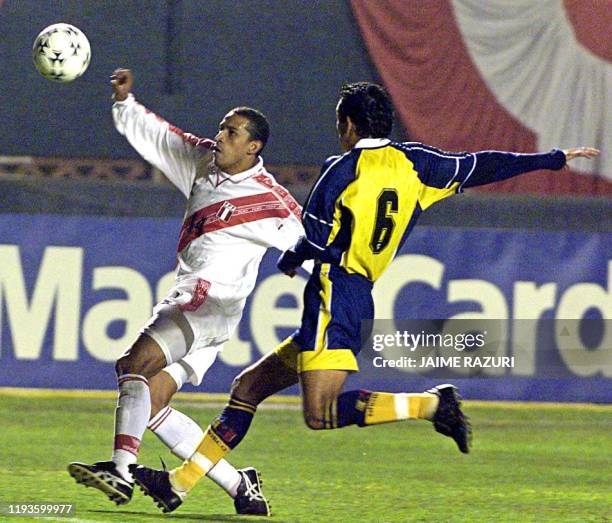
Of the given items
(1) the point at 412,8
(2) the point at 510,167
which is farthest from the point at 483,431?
(1) the point at 412,8

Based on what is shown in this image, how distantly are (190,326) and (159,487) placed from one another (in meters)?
0.77

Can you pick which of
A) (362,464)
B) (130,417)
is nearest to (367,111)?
(130,417)

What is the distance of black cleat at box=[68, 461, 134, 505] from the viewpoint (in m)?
5.88

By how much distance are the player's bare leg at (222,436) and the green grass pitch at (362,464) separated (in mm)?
174

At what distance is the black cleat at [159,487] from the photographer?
6117mm

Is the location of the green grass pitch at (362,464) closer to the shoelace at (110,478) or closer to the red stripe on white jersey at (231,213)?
the shoelace at (110,478)

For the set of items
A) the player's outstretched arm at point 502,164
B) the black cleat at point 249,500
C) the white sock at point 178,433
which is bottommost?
the black cleat at point 249,500

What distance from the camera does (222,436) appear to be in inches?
244

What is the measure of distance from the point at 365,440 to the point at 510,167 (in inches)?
144

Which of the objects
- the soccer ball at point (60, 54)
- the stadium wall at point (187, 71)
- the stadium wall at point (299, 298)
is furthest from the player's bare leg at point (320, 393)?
the stadium wall at point (187, 71)

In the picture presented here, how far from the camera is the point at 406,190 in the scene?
19.9 feet

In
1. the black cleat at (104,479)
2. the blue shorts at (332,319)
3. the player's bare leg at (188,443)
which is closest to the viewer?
the black cleat at (104,479)

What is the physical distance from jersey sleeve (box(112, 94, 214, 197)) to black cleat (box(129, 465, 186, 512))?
59.9 inches

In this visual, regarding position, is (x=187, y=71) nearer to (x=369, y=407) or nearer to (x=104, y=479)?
(x=369, y=407)
